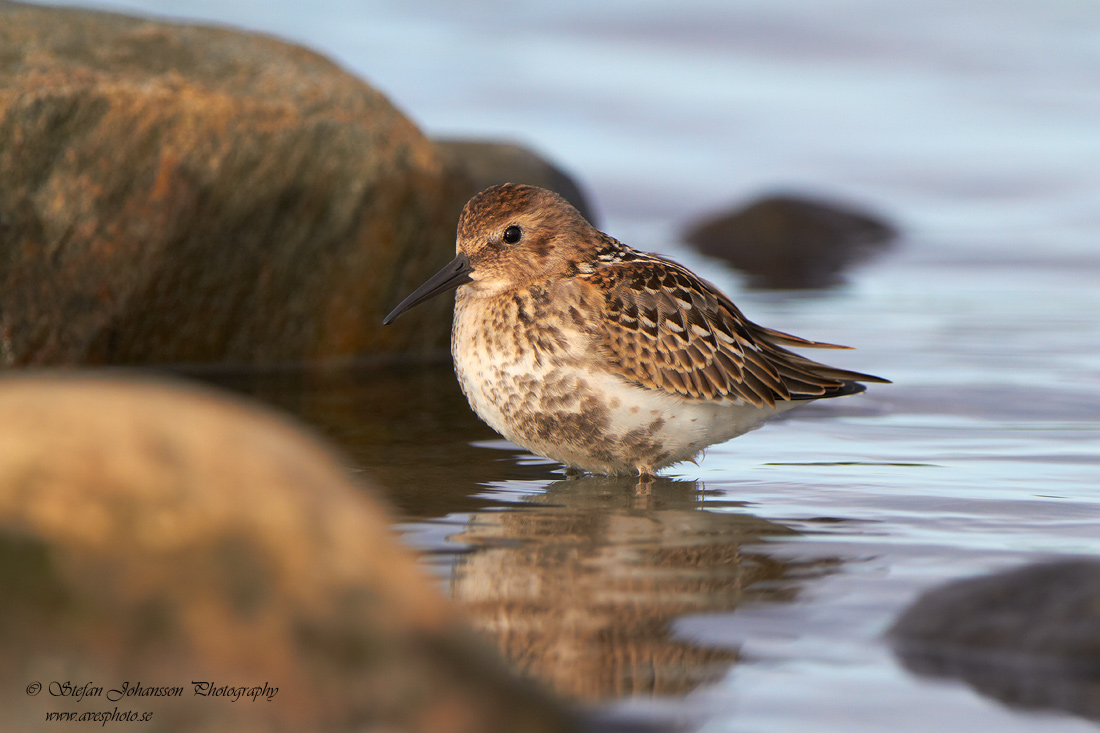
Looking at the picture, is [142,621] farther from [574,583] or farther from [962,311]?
[962,311]

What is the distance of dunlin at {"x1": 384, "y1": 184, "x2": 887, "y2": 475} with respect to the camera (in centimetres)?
698

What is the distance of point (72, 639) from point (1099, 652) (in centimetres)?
326

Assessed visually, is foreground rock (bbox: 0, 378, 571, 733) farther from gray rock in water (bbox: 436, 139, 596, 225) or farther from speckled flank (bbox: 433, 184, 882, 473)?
gray rock in water (bbox: 436, 139, 596, 225)

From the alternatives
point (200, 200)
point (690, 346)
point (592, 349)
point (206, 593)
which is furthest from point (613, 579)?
point (200, 200)

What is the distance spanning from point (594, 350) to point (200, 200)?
210 inches

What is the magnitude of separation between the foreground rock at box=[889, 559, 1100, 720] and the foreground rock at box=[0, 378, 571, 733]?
1.71 meters

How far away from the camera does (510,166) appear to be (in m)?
14.4

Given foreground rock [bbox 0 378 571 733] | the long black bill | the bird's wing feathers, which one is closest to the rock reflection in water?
the bird's wing feathers

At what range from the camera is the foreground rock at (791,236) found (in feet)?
74.0

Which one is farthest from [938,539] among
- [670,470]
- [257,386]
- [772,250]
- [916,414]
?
[772,250]

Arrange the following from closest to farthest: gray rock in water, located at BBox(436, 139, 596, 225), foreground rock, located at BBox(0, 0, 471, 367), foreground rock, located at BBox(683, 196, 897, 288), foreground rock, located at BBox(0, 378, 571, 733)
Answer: foreground rock, located at BBox(0, 378, 571, 733) → foreground rock, located at BBox(0, 0, 471, 367) → gray rock in water, located at BBox(436, 139, 596, 225) → foreground rock, located at BBox(683, 196, 897, 288)

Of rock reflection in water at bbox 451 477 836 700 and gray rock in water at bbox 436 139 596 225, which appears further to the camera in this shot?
gray rock in water at bbox 436 139 596 225

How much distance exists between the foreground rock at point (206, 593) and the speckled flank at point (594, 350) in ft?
11.7

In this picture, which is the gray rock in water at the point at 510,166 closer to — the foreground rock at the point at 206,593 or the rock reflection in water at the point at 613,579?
the rock reflection in water at the point at 613,579
